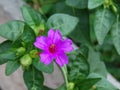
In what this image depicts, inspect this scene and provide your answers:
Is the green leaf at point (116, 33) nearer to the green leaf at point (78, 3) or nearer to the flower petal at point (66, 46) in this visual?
the green leaf at point (78, 3)

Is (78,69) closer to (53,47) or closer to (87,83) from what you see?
(87,83)

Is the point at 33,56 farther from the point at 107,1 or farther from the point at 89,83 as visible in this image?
the point at 107,1

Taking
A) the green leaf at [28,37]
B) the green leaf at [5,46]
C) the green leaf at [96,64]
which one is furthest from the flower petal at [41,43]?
the green leaf at [96,64]

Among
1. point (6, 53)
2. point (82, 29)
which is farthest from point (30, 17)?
point (82, 29)

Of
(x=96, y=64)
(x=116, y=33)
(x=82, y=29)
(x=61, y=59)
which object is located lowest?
(x=96, y=64)

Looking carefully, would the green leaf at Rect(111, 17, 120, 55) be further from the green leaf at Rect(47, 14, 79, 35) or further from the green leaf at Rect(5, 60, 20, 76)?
the green leaf at Rect(5, 60, 20, 76)

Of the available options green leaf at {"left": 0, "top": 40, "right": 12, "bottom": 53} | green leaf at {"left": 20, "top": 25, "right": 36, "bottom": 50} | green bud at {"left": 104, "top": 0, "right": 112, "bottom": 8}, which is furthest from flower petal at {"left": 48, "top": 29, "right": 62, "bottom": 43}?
green bud at {"left": 104, "top": 0, "right": 112, "bottom": 8}
